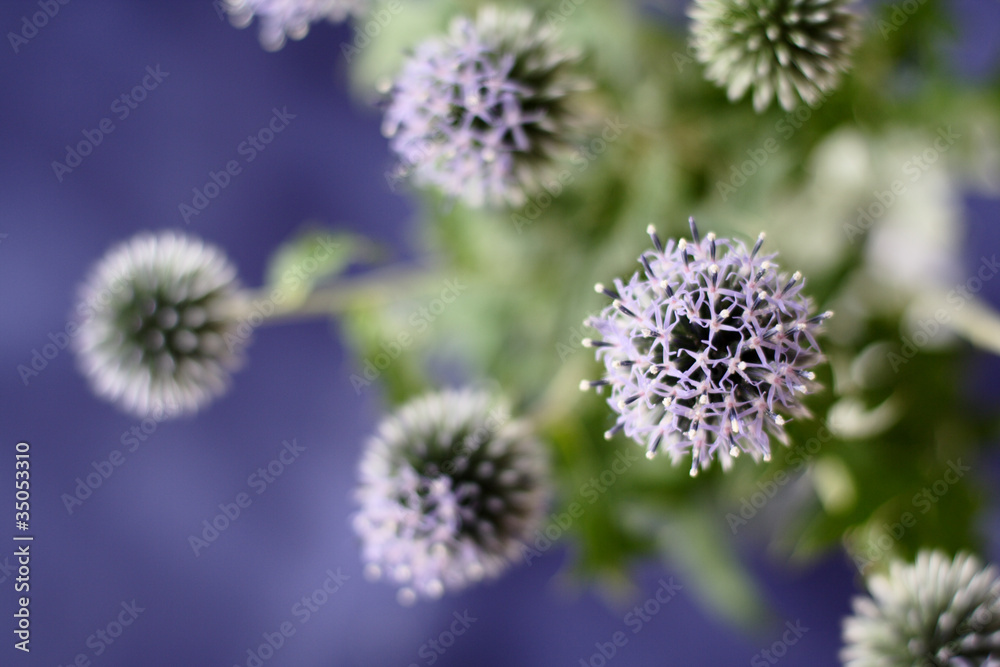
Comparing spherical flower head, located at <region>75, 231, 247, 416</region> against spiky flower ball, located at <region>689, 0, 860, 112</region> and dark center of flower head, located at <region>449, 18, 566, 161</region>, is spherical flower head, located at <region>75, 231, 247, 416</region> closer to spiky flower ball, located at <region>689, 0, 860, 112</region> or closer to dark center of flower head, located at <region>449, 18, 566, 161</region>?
dark center of flower head, located at <region>449, 18, 566, 161</region>

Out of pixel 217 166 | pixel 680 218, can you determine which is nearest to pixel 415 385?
pixel 680 218

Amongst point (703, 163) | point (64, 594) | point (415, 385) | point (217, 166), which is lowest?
point (64, 594)

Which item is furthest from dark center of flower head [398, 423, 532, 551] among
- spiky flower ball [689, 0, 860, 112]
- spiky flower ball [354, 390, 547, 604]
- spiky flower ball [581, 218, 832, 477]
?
spiky flower ball [689, 0, 860, 112]

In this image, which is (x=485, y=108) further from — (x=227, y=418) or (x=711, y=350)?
(x=227, y=418)

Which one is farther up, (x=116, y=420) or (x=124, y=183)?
(x=124, y=183)

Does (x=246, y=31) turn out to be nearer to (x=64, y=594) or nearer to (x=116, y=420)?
(x=116, y=420)

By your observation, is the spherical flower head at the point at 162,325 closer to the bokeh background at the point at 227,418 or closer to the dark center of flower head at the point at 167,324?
the dark center of flower head at the point at 167,324
